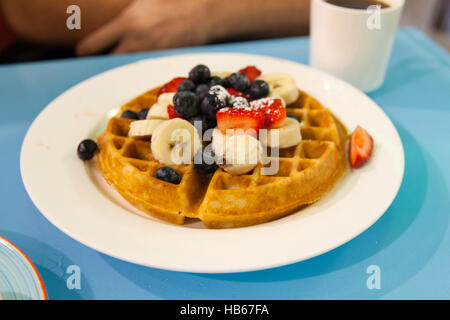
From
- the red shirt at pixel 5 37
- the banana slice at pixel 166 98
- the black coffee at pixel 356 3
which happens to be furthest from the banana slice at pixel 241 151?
the red shirt at pixel 5 37

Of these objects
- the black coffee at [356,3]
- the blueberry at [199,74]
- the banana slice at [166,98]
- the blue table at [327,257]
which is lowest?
the blue table at [327,257]

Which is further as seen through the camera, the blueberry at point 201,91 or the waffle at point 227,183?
the blueberry at point 201,91

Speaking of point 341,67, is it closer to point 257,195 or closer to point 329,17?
point 329,17

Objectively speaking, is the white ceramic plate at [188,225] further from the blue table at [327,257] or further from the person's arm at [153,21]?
the person's arm at [153,21]

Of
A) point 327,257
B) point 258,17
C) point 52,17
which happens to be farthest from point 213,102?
point 52,17

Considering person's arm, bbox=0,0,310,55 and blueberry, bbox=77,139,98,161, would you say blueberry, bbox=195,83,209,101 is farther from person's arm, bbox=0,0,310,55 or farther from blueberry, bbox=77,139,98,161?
person's arm, bbox=0,0,310,55

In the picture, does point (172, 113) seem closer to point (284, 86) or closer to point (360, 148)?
point (284, 86)

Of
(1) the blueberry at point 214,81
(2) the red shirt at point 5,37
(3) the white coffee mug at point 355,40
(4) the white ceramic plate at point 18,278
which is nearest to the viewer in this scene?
(4) the white ceramic plate at point 18,278

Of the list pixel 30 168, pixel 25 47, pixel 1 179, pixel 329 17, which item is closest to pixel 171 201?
pixel 30 168
